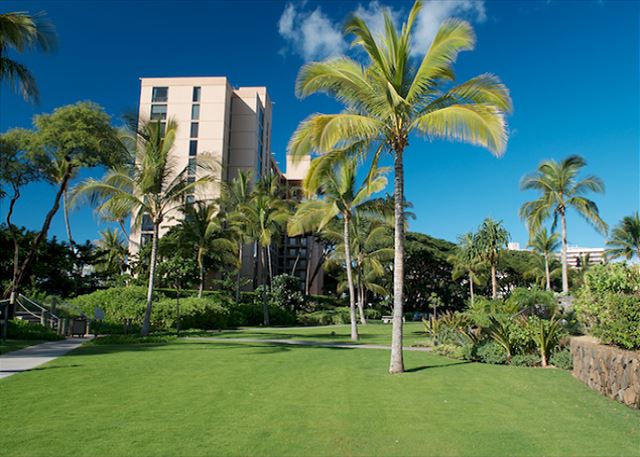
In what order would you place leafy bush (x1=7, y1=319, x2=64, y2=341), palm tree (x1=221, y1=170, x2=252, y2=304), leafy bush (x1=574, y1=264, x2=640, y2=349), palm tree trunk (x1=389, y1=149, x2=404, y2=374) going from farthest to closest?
palm tree (x1=221, y1=170, x2=252, y2=304), leafy bush (x1=7, y1=319, x2=64, y2=341), palm tree trunk (x1=389, y1=149, x2=404, y2=374), leafy bush (x1=574, y1=264, x2=640, y2=349)

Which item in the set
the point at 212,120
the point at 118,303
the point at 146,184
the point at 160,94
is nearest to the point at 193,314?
the point at 118,303

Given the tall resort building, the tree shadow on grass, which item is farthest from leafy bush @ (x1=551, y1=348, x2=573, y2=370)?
the tall resort building

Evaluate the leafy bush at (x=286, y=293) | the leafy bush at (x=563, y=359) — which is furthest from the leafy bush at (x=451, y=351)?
the leafy bush at (x=286, y=293)

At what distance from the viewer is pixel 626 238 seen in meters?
48.3

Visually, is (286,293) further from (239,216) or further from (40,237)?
(40,237)

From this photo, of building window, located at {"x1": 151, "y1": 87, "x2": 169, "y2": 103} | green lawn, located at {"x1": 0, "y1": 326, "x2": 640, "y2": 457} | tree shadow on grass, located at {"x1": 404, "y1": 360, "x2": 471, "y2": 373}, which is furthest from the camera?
building window, located at {"x1": 151, "y1": 87, "x2": 169, "y2": 103}

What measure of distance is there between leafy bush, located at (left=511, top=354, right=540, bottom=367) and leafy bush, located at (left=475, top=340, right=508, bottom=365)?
11.6 inches

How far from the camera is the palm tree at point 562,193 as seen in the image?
2970 cm

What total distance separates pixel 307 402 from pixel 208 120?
160ft

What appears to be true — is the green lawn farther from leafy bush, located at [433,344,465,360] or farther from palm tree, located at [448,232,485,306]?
palm tree, located at [448,232,485,306]

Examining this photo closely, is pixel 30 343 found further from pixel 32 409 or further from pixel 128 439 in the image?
pixel 128 439

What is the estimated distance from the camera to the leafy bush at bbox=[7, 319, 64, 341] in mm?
18797

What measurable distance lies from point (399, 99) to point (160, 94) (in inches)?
1954

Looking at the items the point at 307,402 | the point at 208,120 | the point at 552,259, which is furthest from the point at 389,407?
the point at 552,259
